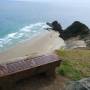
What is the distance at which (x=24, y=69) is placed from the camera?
8148 mm

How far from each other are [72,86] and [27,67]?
2018 millimetres

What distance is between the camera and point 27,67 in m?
8.27

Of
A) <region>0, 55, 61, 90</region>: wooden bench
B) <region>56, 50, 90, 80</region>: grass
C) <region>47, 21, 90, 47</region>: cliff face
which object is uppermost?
<region>0, 55, 61, 90</region>: wooden bench

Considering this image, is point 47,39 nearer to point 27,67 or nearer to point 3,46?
point 3,46

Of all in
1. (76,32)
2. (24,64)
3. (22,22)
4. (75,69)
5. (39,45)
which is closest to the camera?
(24,64)

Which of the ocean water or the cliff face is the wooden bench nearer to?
the ocean water

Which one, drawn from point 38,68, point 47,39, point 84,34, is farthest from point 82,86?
point 84,34

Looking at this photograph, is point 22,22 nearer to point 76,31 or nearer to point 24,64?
point 76,31

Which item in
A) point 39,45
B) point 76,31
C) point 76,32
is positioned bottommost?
point 76,32

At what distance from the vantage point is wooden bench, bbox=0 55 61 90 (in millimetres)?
7773

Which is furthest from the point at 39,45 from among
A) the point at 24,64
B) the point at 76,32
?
the point at 24,64

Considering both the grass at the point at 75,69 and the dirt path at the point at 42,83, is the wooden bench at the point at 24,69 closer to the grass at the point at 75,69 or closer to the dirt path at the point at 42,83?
the dirt path at the point at 42,83

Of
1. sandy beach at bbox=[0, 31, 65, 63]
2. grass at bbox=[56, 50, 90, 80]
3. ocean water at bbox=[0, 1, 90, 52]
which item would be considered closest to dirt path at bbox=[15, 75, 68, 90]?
grass at bbox=[56, 50, 90, 80]

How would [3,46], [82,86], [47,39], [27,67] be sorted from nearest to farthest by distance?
[82,86] → [27,67] → [3,46] → [47,39]
